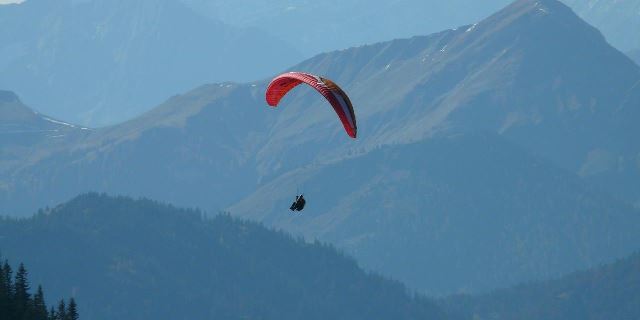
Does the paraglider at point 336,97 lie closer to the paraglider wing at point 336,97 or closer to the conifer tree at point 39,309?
the paraglider wing at point 336,97

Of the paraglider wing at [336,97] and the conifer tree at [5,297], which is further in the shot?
the conifer tree at [5,297]

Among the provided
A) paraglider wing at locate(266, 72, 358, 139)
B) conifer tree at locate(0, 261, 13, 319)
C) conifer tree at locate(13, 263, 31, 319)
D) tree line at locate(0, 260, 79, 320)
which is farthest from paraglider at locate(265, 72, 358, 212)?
conifer tree at locate(0, 261, 13, 319)

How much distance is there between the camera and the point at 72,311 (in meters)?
126

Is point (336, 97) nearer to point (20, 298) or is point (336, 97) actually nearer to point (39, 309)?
point (39, 309)

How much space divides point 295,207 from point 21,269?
46.2 metres

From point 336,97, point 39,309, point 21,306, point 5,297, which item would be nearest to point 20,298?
point 5,297

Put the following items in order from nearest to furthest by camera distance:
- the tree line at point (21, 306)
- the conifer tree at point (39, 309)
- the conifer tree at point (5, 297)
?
the conifer tree at point (5, 297) < the tree line at point (21, 306) < the conifer tree at point (39, 309)

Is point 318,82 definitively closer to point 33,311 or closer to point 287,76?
point 287,76

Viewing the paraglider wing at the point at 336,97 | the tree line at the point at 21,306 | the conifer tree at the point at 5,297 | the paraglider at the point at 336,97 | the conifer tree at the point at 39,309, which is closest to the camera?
the paraglider at the point at 336,97

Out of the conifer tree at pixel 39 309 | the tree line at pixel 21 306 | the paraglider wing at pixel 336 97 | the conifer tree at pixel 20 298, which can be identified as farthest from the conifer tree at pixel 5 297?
the paraglider wing at pixel 336 97

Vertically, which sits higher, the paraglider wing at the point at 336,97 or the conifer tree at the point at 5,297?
the paraglider wing at the point at 336,97


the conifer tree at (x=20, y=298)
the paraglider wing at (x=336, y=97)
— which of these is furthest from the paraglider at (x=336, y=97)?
the conifer tree at (x=20, y=298)

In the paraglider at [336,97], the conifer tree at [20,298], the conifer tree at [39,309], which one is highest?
the paraglider at [336,97]

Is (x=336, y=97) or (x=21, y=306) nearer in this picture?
(x=336, y=97)
